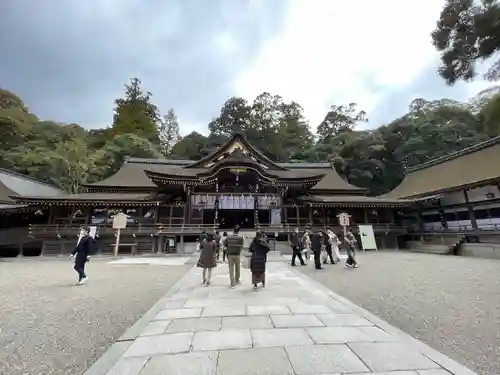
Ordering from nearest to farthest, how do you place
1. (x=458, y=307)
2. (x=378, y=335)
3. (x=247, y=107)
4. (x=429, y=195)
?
(x=378, y=335) < (x=458, y=307) < (x=429, y=195) < (x=247, y=107)

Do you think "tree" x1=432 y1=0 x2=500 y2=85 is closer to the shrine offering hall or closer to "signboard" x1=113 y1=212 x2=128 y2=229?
the shrine offering hall

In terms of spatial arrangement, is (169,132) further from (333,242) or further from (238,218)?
(333,242)

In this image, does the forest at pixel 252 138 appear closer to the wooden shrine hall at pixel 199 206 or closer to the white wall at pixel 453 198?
the white wall at pixel 453 198

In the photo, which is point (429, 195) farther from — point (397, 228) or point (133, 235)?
point (133, 235)

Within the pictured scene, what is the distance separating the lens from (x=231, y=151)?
23844 mm

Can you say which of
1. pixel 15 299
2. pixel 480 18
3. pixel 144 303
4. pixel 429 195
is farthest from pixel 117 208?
pixel 429 195

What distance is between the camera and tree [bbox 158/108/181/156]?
2132 inches

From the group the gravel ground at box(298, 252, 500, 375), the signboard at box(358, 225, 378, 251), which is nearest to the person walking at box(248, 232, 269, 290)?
the gravel ground at box(298, 252, 500, 375)

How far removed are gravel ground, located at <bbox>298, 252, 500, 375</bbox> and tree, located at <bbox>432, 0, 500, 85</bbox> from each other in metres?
5.40

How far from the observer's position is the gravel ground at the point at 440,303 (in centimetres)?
361

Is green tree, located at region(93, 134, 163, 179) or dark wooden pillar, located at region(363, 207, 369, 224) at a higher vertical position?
green tree, located at region(93, 134, 163, 179)

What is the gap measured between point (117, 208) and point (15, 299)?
13.8 meters

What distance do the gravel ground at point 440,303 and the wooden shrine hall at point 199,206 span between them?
10482mm

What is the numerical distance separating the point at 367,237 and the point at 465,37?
1424 centimetres
